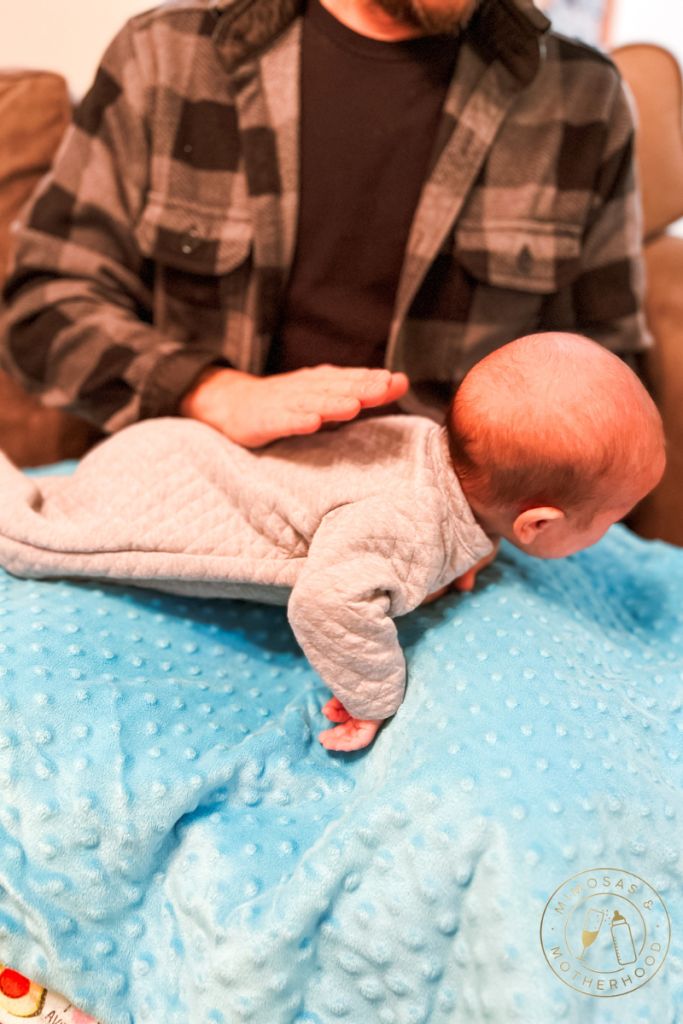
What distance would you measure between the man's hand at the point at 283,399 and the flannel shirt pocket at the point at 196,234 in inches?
5.8

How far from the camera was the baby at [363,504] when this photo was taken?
589 mm

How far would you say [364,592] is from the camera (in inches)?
22.1

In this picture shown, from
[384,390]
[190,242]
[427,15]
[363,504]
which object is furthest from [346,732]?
[427,15]

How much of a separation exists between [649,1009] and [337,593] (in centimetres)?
35

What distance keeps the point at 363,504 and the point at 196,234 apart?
0.46m

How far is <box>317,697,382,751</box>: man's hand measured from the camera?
617 millimetres

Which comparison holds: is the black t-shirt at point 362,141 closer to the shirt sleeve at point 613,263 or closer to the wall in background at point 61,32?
the shirt sleeve at point 613,263

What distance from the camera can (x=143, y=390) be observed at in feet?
2.67

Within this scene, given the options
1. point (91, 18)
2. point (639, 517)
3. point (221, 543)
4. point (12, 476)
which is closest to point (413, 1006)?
point (221, 543)

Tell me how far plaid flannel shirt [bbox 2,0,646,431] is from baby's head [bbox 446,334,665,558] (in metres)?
0.28
